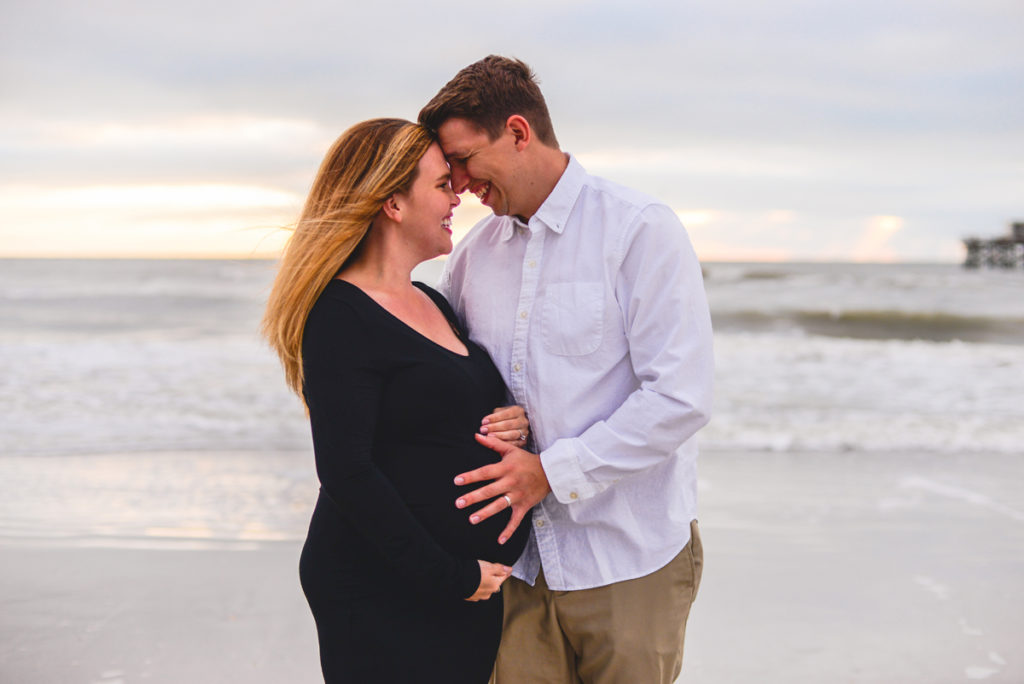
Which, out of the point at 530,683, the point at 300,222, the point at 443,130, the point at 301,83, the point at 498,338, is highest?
the point at 301,83

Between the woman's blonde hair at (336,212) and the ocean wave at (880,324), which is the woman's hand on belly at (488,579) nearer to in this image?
the woman's blonde hair at (336,212)

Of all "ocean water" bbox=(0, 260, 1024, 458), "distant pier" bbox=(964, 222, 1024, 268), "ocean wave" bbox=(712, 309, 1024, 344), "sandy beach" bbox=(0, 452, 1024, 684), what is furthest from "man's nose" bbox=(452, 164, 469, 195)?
"distant pier" bbox=(964, 222, 1024, 268)

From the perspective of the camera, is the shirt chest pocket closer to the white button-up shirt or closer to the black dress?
the white button-up shirt

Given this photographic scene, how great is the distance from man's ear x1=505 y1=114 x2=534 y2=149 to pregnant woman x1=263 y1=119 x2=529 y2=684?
0.63 feet

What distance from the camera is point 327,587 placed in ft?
6.28

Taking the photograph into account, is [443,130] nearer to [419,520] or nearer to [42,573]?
[419,520]

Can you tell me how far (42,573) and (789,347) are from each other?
34.8ft

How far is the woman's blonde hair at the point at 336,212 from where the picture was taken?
1852 mm

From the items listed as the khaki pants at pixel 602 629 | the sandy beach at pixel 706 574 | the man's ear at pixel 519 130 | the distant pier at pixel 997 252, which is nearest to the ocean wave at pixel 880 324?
the sandy beach at pixel 706 574

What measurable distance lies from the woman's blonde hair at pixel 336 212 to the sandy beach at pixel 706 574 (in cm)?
216

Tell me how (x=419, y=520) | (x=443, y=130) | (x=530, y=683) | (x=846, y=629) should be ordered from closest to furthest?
1. (x=419, y=520)
2. (x=443, y=130)
3. (x=530, y=683)
4. (x=846, y=629)

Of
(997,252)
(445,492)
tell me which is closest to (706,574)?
(445,492)

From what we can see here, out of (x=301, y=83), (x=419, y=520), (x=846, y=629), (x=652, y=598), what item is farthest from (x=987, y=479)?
(x=301, y=83)

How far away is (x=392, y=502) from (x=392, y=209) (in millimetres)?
710
